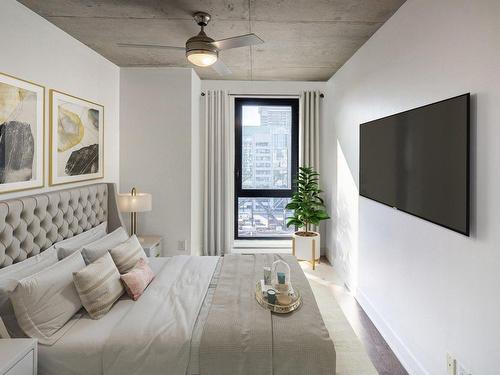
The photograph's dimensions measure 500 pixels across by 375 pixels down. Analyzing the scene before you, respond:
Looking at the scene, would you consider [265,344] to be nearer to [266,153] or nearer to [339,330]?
[339,330]

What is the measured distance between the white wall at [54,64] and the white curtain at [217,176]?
48.0 inches

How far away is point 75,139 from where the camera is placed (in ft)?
9.48

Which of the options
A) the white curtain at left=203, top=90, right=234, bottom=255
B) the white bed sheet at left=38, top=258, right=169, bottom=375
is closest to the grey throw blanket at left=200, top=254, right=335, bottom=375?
the white bed sheet at left=38, top=258, right=169, bottom=375

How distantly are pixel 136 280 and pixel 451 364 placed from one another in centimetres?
199

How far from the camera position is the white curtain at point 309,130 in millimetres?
4438

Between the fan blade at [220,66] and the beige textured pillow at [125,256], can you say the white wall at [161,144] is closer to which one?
the fan blade at [220,66]

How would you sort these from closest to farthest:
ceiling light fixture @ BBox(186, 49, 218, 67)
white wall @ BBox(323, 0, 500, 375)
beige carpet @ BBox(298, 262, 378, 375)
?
white wall @ BBox(323, 0, 500, 375) < beige carpet @ BBox(298, 262, 378, 375) < ceiling light fixture @ BBox(186, 49, 218, 67)

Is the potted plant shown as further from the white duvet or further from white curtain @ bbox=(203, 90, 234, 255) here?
the white duvet

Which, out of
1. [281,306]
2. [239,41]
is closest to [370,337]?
[281,306]

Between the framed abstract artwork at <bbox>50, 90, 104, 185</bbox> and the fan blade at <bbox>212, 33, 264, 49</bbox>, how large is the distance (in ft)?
4.66

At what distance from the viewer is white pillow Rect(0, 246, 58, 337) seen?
1.69 metres

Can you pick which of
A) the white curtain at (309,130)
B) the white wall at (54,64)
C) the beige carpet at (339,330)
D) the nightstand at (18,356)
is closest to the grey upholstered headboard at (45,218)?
the white wall at (54,64)

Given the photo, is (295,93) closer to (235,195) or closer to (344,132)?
(344,132)

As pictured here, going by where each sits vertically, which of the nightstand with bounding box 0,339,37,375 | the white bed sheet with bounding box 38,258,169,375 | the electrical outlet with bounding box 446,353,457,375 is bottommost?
the electrical outlet with bounding box 446,353,457,375
